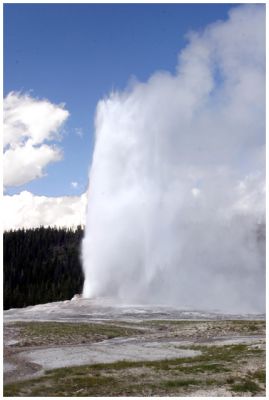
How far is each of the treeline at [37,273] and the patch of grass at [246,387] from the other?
101876 millimetres

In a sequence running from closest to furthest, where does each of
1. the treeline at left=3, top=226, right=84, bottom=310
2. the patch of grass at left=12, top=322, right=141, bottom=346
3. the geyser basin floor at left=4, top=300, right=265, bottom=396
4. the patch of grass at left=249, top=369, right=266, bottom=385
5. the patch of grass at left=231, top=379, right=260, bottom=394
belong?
the patch of grass at left=231, top=379, right=260, bottom=394, the geyser basin floor at left=4, top=300, right=265, bottom=396, the patch of grass at left=249, top=369, right=266, bottom=385, the patch of grass at left=12, top=322, right=141, bottom=346, the treeline at left=3, top=226, right=84, bottom=310

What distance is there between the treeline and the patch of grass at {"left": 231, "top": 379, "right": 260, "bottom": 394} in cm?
10188

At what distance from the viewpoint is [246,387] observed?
1048 inches

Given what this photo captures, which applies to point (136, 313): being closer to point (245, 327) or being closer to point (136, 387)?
point (245, 327)

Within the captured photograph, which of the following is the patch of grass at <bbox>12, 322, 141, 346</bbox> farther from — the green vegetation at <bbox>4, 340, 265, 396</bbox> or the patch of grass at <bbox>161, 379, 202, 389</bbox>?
the patch of grass at <bbox>161, 379, 202, 389</bbox>

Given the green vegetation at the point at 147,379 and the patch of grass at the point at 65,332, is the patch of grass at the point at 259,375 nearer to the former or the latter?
the green vegetation at the point at 147,379

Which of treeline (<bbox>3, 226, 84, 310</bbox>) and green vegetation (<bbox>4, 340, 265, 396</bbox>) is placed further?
treeline (<bbox>3, 226, 84, 310</bbox>)

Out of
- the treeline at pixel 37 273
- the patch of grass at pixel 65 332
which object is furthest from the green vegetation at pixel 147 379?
the treeline at pixel 37 273

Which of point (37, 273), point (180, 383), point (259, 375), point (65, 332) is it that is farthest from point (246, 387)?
point (37, 273)

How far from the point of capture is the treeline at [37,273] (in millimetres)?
128625

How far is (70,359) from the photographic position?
119ft

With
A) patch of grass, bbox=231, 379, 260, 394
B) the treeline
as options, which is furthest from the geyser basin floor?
the treeline

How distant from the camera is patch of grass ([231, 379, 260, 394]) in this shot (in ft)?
85.6

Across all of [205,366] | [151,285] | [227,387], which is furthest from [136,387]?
[151,285]
